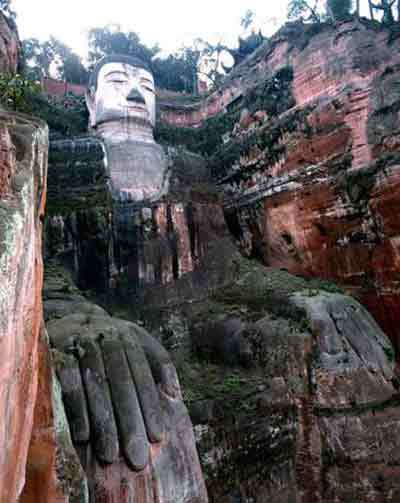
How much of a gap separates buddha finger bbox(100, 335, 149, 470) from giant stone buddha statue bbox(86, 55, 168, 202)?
5.63 metres

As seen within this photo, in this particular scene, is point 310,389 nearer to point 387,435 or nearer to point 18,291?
point 387,435

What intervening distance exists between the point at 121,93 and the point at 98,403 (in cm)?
908

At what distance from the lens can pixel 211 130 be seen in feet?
42.3

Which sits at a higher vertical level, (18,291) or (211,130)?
(211,130)

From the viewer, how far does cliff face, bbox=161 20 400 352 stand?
8414 millimetres

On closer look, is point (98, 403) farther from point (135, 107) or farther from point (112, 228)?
point (135, 107)

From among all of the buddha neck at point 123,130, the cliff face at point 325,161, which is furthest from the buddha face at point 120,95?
the cliff face at point 325,161

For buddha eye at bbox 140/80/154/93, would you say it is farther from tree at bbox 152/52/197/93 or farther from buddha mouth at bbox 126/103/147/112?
tree at bbox 152/52/197/93

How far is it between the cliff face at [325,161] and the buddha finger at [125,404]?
20.6 feet

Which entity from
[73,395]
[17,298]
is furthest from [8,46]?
[17,298]

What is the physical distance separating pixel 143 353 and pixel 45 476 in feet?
5.74

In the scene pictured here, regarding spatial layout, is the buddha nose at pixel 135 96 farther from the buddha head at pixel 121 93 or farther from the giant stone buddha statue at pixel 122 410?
the giant stone buddha statue at pixel 122 410

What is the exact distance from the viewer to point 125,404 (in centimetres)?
378

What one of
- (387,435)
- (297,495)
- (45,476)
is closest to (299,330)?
(387,435)
